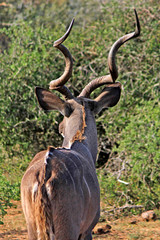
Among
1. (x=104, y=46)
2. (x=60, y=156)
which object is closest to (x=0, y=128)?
(x=104, y=46)

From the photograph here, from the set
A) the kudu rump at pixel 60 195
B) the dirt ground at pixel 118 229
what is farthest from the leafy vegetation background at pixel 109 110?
the kudu rump at pixel 60 195

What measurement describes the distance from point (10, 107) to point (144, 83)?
2142 millimetres

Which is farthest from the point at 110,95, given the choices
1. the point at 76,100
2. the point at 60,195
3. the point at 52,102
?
the point at 60,195

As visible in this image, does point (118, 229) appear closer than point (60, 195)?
No

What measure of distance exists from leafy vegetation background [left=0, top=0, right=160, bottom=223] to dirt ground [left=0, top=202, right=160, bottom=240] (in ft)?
1.01

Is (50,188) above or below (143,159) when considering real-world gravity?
above

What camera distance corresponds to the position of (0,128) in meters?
6.56

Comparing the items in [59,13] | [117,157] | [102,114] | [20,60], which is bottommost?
[117,157]

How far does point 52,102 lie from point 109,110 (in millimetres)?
2545

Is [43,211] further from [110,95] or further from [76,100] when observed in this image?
[110,95]

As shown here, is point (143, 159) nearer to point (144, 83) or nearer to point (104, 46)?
point (144, 83)

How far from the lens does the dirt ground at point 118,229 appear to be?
4965 mm

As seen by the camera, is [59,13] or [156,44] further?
[59,13]

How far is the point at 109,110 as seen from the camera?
21.9 ft
